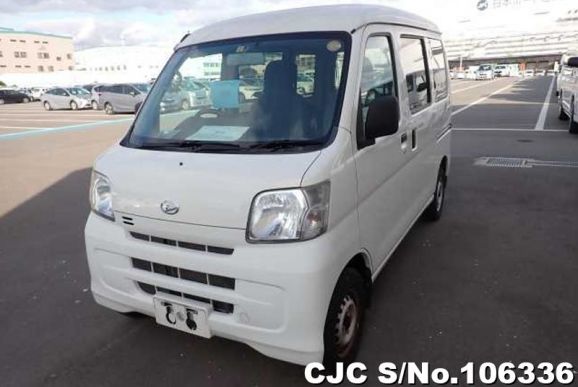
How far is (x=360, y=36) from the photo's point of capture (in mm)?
2818

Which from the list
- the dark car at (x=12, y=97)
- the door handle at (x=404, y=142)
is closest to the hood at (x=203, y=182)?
the door handle at (x=404, y=142)

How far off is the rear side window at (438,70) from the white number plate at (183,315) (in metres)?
3.21

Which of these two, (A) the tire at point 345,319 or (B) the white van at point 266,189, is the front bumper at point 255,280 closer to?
(B) the white van at point 266,189

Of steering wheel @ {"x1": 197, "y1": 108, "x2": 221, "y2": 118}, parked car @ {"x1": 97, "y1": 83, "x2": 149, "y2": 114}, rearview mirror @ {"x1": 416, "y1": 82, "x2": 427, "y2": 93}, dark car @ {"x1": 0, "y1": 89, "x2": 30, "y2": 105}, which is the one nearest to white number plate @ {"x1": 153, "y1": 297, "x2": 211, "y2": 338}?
steering wheel @ {"x1": 197, "y1": 108, "x2": 221, "y2": 118}

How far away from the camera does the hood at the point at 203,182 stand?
225 cm

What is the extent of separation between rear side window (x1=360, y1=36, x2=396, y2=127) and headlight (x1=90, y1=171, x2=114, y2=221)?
1545mm

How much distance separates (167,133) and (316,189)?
1.17 metres

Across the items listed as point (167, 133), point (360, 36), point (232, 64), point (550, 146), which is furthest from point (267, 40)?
point (550, 146)

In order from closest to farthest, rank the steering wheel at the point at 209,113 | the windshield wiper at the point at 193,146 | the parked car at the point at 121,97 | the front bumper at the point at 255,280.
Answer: the front bumper at the point at 255,280, the windshield wiper at the point at 193,146, the steering wheel at the point at 209,113, the parked car at the point at 121,97

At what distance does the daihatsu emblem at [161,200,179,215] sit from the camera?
7.75ft

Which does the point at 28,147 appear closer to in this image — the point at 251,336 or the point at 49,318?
the point at 49,318

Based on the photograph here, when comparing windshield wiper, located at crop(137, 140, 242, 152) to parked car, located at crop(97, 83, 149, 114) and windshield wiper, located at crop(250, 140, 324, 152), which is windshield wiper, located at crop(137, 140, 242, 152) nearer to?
windshield wiper, located at crop(250, 140, 324, 152)

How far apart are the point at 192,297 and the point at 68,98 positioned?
29211 millimetres

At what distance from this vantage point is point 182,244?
7.97ft
